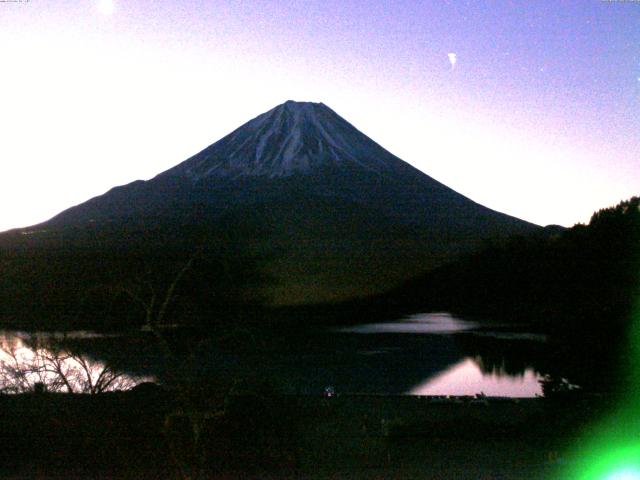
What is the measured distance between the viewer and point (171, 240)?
7.59 metres

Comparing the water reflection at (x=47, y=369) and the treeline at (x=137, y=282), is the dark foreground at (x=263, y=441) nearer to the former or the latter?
the water reflection at (x=47, y=369)

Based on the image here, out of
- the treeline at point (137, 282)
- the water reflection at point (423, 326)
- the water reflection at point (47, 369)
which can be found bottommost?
the water reflection at point (423, 326)

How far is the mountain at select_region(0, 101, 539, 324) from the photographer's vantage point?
31469mm

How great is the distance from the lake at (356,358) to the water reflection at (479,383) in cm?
2

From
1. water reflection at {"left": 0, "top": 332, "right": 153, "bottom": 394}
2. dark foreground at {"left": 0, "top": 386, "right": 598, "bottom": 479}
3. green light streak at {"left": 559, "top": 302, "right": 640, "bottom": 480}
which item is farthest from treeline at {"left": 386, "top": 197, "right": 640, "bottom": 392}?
water reflection at {"left": 0, "top": 332, "right": 153, "bottom": 394}

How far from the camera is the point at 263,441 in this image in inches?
330

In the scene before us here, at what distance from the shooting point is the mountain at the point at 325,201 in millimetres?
31469

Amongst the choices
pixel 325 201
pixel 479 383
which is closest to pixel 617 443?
pixel 479 383

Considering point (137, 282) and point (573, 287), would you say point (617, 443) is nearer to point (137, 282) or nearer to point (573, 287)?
point (573, 287)

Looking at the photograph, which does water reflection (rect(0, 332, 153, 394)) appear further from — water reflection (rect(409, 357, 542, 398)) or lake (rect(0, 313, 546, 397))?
water reflection (rect(409, 357, 542, 398))

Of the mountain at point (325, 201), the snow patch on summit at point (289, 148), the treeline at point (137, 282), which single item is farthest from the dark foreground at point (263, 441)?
the snow patch on summit at point (289, 148)

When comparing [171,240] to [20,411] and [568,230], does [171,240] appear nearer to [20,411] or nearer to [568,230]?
[20,411]

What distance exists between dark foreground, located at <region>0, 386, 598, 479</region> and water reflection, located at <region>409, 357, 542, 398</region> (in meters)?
4.32

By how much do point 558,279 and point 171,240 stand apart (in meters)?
7.99
